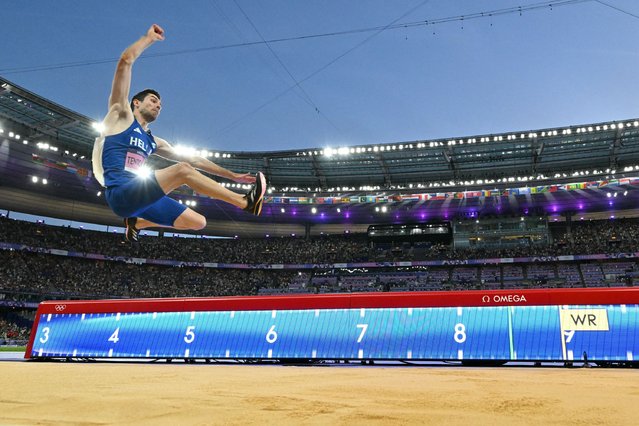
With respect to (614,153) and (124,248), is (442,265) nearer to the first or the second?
(614,153)

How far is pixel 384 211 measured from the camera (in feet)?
172

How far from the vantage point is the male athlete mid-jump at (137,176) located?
23.9 feet

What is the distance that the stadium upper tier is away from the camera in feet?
123

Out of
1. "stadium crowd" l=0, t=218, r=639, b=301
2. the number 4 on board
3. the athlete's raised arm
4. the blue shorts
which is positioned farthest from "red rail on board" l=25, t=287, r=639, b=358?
"stadium crowd" l=0, t=218, r=639, b=301

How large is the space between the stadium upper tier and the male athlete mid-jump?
101 feet

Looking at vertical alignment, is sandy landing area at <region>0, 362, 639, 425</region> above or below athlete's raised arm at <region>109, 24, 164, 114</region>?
below

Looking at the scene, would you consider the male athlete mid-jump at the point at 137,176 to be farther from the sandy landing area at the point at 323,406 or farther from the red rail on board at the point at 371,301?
the red rail on board at the point at 371,301

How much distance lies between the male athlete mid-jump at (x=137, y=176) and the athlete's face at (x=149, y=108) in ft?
0.53

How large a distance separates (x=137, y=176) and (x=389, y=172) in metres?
41.7

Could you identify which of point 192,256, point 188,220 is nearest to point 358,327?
point 188,220

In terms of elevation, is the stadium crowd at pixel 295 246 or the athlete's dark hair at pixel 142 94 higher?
the stadium crowd at pixel 295 246

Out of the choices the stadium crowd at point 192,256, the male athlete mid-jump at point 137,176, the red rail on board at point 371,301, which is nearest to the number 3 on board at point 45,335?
the red rail on board at point 371,301

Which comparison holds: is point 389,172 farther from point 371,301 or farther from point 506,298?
point 506,298

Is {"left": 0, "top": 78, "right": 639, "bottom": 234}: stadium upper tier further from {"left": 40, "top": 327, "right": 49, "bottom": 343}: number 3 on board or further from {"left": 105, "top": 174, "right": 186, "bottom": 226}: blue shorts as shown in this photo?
{"left": 105, "top": 174, "right": 186, "bottom": 226}: blue shorts
